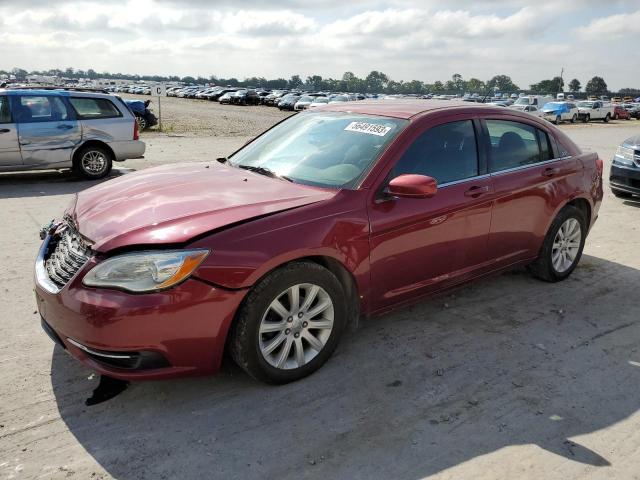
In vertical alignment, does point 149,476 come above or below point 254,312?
below

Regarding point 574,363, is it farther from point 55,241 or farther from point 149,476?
point 55,241

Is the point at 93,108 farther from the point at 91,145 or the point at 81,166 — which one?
the point at 81,166

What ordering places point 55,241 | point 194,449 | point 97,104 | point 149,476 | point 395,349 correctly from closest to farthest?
point 149,476
point 194,449
point 55,241
point 395,349
point 97,104

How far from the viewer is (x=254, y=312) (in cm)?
302

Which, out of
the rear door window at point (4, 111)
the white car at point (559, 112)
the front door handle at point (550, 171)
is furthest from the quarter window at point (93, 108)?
the white car at point (559, 112)

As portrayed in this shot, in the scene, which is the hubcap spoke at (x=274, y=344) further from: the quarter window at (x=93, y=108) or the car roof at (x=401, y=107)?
the quarter window at (x=93, y=108)

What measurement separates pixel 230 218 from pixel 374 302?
1.18 metres

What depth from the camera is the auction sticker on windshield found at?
12.6ft

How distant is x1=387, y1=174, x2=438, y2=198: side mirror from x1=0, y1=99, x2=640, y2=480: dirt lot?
43.5 inches

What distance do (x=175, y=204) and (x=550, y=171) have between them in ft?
10.6

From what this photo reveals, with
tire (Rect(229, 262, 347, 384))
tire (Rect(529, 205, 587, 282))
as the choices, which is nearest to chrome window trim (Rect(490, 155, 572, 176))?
tire (Rect(529, 205, 587, 282))

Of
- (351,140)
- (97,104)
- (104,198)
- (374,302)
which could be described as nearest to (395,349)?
(374,302)

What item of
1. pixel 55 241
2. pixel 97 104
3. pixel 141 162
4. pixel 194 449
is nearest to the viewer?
pixel 194 449

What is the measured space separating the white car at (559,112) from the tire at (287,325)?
3514 cm
